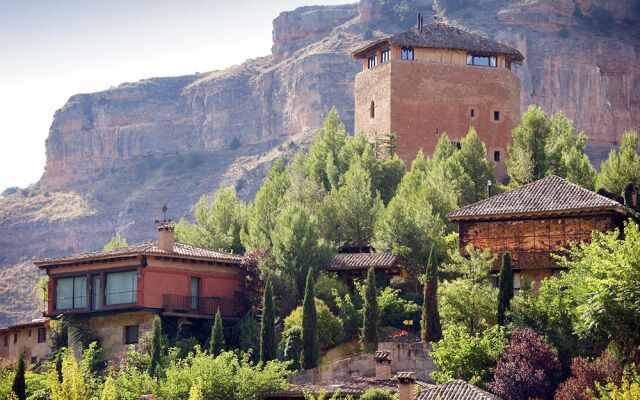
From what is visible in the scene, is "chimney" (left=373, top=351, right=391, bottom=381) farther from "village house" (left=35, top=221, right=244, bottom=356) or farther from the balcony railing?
"village house" (left=35, top=221, right=244, bottom=356)

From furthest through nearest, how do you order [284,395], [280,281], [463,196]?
[463,196], [280,281], [284,395]

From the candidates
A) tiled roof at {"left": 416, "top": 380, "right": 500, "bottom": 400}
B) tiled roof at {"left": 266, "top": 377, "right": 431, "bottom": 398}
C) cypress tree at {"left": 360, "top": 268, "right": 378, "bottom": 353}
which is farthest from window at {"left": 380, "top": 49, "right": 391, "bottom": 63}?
tiled roof at {"left": 416, "top": 380, "right": 500, "bottom": 400}

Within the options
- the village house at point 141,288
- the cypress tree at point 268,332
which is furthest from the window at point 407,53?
the cypress tree at point 268,332

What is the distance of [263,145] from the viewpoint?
18912 cm

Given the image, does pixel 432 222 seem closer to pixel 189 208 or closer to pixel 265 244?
pixel 265 244

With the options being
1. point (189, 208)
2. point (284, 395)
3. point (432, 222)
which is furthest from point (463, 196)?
point (189, 208)

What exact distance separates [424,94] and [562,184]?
26946 mm

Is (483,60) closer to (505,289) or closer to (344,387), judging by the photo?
(505,289)

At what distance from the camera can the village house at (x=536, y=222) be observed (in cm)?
6075

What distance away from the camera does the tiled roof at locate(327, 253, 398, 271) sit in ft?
223

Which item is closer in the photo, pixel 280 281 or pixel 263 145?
pixel 280 281

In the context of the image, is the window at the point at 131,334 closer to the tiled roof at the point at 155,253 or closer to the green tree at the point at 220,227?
the tiled roof at the point at 155,253

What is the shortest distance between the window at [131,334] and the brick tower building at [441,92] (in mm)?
25016

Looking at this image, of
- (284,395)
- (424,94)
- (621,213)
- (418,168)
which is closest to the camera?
(284,395)
